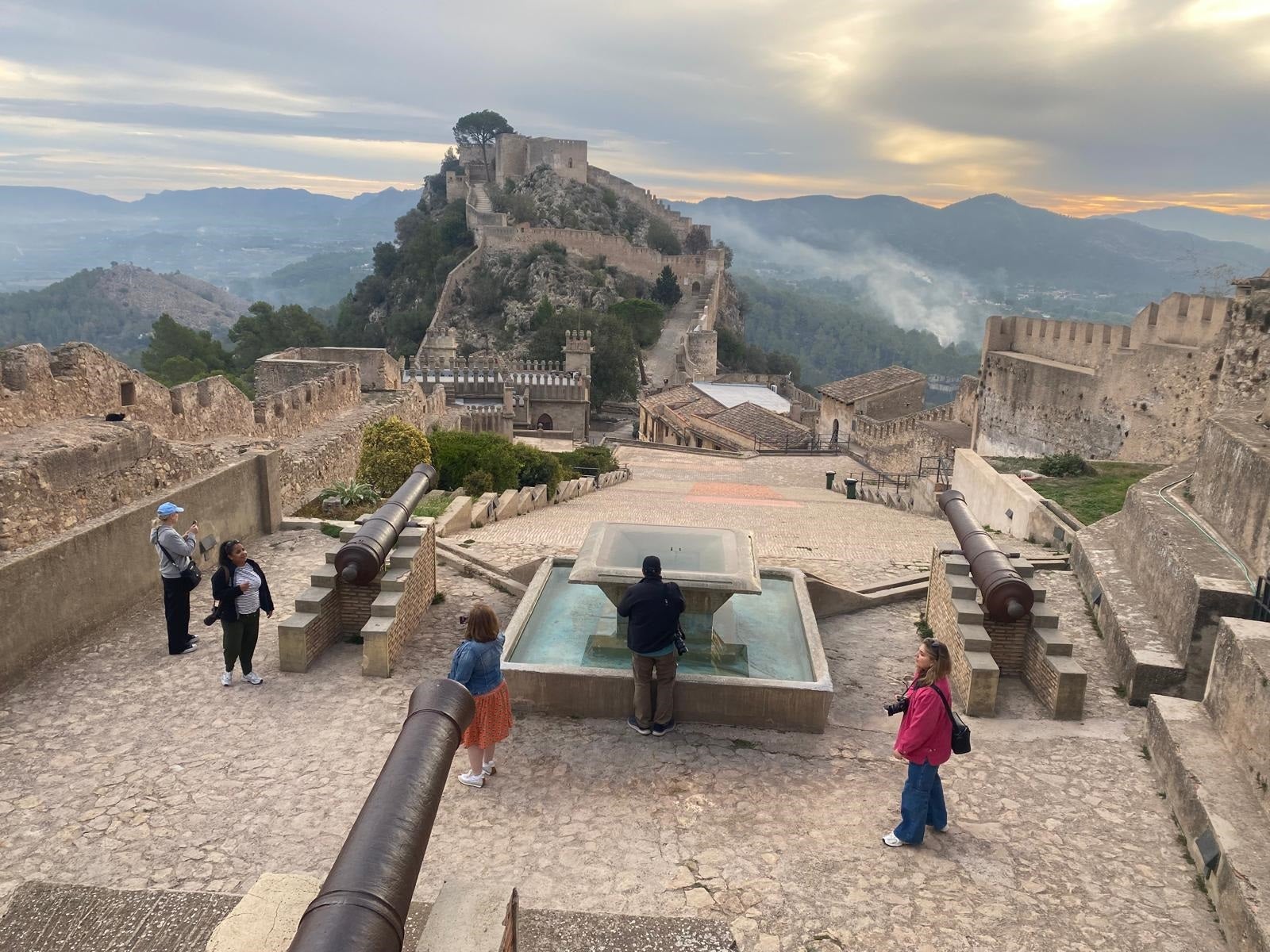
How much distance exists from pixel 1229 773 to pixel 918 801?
1.83m

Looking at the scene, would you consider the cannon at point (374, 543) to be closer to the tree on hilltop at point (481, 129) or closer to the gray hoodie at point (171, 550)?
the gray hoodie at point (171, 550)

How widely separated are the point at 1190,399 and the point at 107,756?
18.1m

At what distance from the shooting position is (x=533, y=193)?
2559 inches

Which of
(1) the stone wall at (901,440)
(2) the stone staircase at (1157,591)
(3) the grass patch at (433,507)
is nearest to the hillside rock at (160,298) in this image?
(1) the stone wall at (901,440)

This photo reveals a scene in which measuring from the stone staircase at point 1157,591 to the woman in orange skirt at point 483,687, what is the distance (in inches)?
182

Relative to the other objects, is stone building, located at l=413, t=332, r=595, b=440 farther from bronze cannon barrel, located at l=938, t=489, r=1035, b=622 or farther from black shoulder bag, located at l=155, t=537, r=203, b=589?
bronze cannon barrel, located at l=938, t=489, r=1035, b=622

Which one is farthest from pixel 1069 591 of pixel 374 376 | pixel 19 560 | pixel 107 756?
pixel 374 376

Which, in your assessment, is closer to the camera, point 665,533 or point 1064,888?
point 1064,888

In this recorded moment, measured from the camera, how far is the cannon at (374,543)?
6.46 m

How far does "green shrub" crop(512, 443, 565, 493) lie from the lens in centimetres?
1534

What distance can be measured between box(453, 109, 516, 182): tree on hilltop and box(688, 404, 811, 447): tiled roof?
54.7m

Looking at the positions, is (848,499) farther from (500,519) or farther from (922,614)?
(922,614)

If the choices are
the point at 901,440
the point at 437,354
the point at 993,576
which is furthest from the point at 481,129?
the point at 993,576

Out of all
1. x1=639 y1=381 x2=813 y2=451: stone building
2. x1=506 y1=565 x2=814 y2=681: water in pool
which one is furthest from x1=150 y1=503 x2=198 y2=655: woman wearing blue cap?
x1=639 y1=381 x2=813 y2=451: stone building
